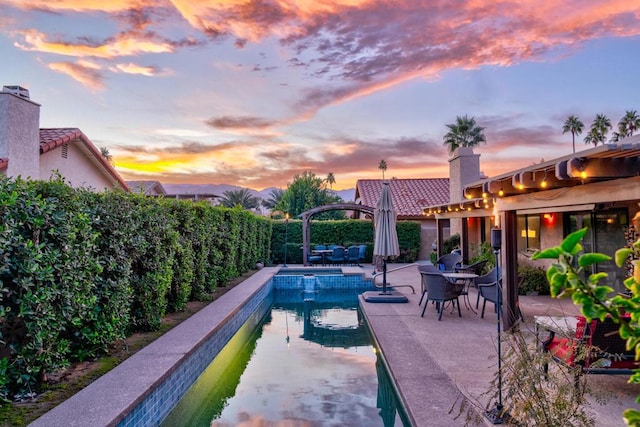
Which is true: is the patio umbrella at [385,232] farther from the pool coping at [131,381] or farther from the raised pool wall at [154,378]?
the pool coping at [131,381]

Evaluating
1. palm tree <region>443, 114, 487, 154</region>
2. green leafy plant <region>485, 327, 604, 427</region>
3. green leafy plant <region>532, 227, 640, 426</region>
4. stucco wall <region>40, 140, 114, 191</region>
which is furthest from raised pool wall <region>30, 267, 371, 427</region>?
palm tree <region>443, 114, 487, 154</region>

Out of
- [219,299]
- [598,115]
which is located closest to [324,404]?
[219,299]

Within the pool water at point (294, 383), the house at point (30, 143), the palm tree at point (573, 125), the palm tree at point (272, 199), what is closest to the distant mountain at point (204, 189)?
the palm tree at point (272, 199)

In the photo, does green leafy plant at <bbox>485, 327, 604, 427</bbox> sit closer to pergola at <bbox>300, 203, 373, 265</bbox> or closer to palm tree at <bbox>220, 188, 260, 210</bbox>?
pergola at <bbox>300, 203, 373, 265</bbox>

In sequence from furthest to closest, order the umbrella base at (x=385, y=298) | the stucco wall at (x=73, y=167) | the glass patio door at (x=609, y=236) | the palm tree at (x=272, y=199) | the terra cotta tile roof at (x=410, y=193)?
the palm tree at (x=272, y=199)
the terra cotta tile roof at (x=410, y=193)
the stucco wall at (x=73, y=167)
the umbrella base at (x=385, y=298)
the glass patio door at (x=609, y=236)

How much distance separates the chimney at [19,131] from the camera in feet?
35.8

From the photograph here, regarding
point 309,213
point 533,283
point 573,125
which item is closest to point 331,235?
point 309,213

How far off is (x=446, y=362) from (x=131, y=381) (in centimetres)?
383

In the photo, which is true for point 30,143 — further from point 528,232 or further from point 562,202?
point 528,232

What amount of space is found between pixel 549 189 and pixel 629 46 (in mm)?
8254

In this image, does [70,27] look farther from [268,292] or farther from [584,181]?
[584,181]

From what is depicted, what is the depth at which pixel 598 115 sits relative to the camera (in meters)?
48.8

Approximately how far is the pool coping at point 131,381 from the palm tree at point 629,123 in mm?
46971

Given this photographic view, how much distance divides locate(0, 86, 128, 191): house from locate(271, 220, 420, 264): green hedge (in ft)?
33.1
